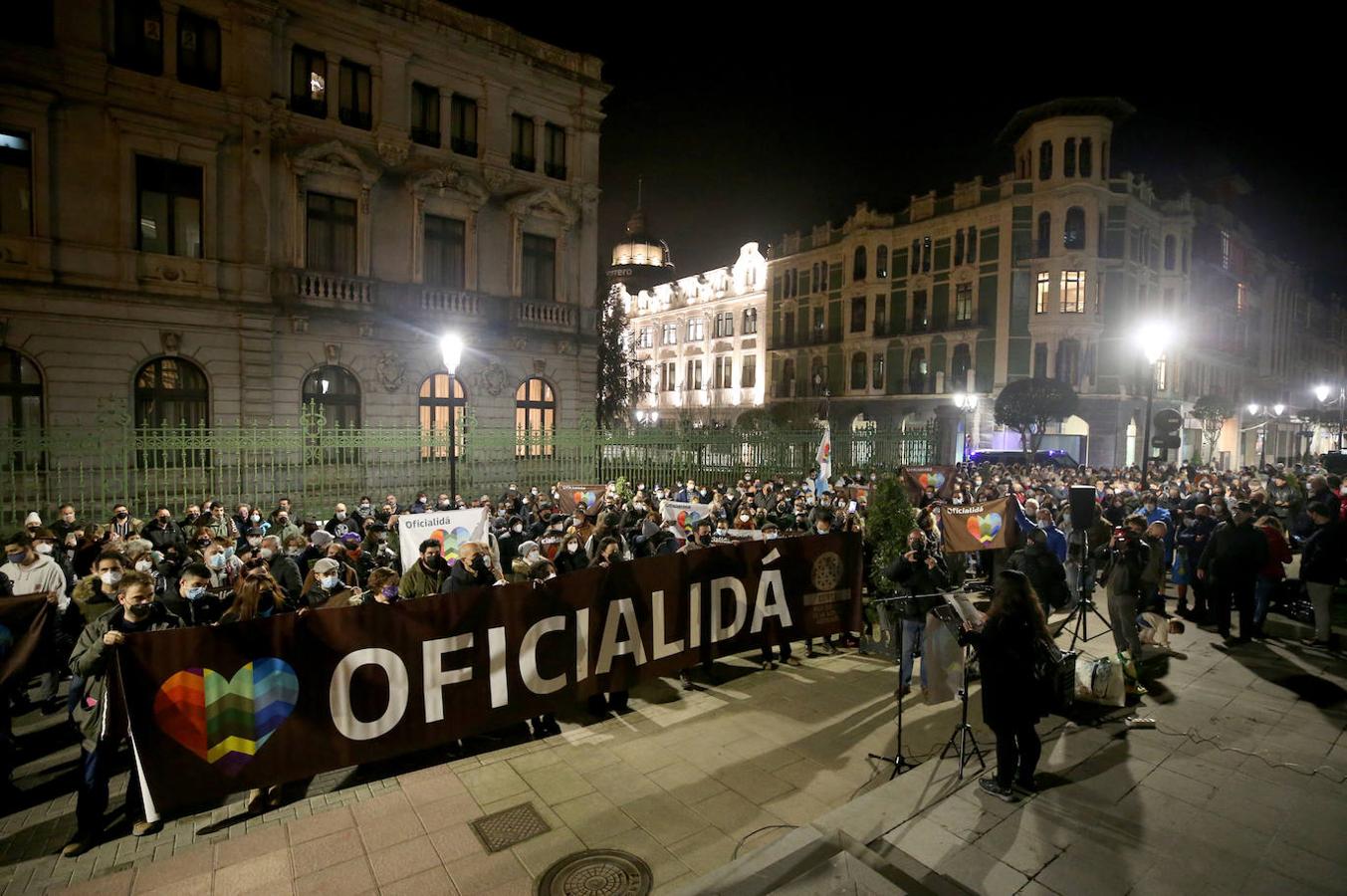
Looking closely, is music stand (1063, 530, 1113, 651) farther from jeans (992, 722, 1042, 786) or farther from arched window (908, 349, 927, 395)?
arched window (908, 349, 927, 395)

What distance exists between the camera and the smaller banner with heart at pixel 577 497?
16.9 m

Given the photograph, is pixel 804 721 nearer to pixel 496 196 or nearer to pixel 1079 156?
pixel 496 196

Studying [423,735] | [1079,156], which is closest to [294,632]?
Result: [423,735]

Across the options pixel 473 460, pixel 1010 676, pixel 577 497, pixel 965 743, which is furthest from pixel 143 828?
pixel 473 460

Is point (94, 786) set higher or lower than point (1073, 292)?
lower

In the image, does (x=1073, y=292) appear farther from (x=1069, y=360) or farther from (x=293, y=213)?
(x=293, y=213)

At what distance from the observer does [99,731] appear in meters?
5.37

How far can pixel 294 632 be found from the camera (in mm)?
5621

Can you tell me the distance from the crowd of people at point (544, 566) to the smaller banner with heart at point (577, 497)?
1.93ft

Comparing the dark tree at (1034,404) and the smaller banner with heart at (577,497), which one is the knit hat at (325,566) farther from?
the dark tree at (1034,404)

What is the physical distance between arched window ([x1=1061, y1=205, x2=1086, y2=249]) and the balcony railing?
39.4 m

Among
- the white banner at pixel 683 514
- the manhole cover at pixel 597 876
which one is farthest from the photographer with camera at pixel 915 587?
the white banner at pixel 683 514

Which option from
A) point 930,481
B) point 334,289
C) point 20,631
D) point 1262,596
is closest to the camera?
point 20,631

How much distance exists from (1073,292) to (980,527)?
126 ft
